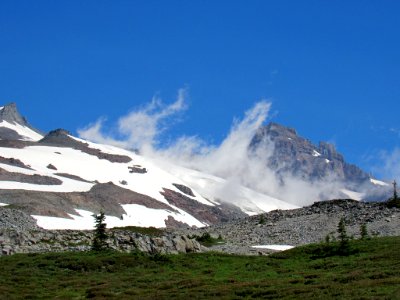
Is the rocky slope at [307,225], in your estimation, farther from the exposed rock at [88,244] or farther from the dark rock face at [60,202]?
the dark rock face at [60,202]

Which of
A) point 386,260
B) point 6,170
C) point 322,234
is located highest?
point 6,170

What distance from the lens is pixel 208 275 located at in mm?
42625

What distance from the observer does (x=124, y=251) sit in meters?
51.2

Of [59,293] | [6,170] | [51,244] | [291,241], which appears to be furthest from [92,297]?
[6,170]

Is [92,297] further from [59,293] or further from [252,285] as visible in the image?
[252,285]

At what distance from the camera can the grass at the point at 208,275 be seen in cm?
3331

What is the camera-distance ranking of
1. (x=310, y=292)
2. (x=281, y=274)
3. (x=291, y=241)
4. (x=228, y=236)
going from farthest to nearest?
(x=228, y=236)
(x=291, y=241)
(x=281, y=274)
(x=310, y=292)

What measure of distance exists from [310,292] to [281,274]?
10180mm

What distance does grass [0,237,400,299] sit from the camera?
109 ft

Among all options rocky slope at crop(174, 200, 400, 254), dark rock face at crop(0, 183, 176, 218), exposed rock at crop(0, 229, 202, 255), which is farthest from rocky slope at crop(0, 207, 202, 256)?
dark rock face at crop(0, 183, 176, 218)

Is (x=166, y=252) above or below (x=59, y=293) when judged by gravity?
above

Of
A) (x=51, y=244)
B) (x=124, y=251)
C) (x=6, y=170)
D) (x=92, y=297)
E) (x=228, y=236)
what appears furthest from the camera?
(x=6, y=170)

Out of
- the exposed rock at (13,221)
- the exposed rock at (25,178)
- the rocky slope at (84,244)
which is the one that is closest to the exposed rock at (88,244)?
the rocky slope at (84,244)

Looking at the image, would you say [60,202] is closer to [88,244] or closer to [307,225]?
[307,225]
